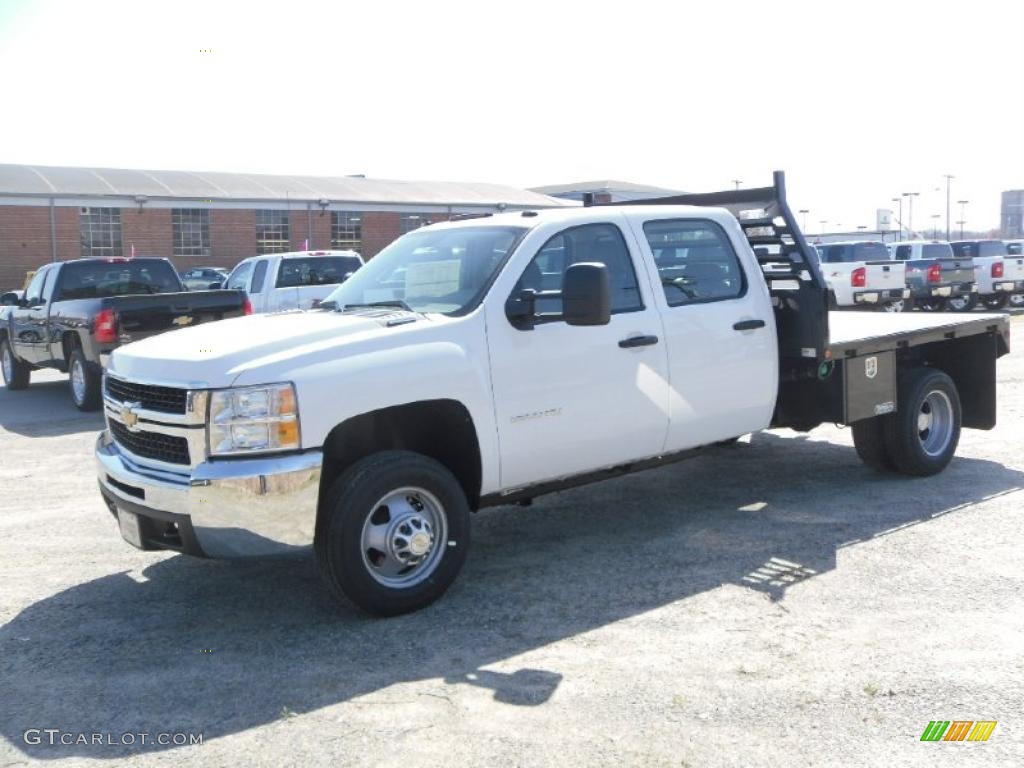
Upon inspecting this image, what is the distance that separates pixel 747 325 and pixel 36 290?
448 inches

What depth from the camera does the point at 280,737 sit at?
404 centimetres

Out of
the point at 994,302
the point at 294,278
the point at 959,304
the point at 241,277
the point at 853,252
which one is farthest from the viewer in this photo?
the point at 994,302

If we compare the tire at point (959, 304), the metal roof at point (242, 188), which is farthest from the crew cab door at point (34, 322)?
the metal roof at point (242, 188)

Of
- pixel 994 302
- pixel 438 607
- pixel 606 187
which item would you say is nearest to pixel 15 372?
pixel 438 607

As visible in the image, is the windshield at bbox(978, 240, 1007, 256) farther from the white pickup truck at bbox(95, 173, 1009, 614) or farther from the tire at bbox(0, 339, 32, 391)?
the white pickup truck at bbox(95, 173, 1009, 614)

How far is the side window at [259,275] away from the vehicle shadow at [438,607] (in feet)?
37.6

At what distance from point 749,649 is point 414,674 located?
4.84ft

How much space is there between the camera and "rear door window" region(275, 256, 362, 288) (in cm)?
→ 1798

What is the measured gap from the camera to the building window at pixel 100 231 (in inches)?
1705

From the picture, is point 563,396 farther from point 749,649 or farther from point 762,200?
point 762,200

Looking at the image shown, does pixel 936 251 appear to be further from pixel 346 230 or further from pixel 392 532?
pixel 346 230

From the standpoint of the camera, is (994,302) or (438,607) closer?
(438,607)

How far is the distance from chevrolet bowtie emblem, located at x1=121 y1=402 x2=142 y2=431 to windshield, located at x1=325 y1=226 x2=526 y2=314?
1400mm

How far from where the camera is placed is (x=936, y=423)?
817 cm
